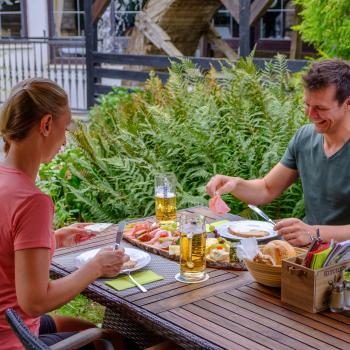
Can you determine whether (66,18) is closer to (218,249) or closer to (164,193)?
(164,193)

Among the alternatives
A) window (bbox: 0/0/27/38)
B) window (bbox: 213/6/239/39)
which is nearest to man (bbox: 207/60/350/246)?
window (bbox: 213/6/239/39)

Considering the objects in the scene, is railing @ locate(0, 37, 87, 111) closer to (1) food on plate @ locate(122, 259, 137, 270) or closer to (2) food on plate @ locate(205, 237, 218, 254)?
(2) food on plate @ locate(205, 237, 218, 254)

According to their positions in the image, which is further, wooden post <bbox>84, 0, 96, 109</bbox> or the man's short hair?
wooden post <bbox>84, 0, 96, 109</bbox>

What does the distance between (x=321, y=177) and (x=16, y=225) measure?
63.5 inches

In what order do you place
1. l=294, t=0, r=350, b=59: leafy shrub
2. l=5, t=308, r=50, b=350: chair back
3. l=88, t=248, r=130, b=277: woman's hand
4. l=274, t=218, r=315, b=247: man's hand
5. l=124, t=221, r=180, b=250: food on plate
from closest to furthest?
l=5, t=308, r=50, b=350: chair back
l=88, t=248, r=130, b=277: woman's hand
l=274, t=218, r=315, b=247: man's hand
l=124, t=221, r=180, b=250: food on plate
l=294, t=0, r=350, b=59: leafy shrub

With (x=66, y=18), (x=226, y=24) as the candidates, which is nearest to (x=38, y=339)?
(x=226, y=24)

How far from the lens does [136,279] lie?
221 cm

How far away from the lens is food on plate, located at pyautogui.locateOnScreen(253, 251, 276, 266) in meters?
2.14

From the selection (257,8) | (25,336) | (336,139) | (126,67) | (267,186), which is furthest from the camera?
(126,67)

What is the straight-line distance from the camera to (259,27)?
12.5 meters

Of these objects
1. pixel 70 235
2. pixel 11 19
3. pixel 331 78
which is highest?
pixel 11 19

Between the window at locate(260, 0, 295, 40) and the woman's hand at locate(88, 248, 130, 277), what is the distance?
10279mm

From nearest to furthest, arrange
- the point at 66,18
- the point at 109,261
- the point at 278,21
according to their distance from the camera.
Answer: the point at 109,261 < the point at 278,21 < the point at 66,18

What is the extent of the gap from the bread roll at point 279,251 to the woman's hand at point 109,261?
1.59ft
